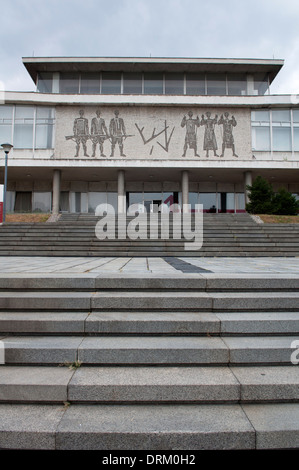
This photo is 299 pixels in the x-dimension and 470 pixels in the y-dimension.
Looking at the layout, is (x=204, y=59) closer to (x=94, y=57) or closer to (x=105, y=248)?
(x=94, y=57)

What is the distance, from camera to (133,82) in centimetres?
2466

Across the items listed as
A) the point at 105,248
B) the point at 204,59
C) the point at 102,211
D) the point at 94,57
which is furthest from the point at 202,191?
the point at 105,248

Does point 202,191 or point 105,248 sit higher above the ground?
point 202,191

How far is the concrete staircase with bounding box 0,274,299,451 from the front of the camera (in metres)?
A: 2.15

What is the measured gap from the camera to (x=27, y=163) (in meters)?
20.9

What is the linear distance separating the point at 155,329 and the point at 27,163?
20.9 meters

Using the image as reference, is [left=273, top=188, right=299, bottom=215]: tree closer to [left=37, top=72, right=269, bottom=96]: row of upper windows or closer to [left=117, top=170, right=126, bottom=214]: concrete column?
[left=117, top=170, right=126, bottom=214]: concrete column

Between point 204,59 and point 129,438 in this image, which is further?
point 204,59

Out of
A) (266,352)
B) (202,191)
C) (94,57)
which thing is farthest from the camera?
(202,191)

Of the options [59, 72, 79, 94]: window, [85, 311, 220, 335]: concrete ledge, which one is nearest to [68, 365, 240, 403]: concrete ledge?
[85, 311, 220, 335]: concrete ledge

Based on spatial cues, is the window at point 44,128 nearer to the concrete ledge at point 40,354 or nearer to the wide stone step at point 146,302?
the wide stone step at point 146,302

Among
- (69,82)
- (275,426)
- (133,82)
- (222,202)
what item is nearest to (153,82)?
(133,82)

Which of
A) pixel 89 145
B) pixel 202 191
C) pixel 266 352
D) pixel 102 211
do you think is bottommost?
pixel 266 352

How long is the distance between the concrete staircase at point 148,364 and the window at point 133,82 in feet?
80.2
